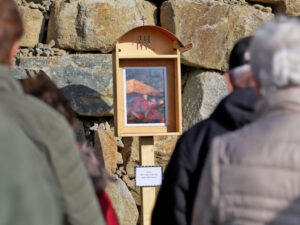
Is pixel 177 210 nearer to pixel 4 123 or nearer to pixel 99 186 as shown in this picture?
pixel 99 186

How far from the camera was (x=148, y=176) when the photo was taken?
3809 millimetres

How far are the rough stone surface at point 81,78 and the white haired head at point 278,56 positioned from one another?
3.53m

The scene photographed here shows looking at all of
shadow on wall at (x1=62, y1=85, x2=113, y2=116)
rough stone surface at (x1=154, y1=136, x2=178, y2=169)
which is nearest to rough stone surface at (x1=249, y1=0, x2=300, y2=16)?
rough stone surface at (x1=154, y1=136, x2=178, y2=169)

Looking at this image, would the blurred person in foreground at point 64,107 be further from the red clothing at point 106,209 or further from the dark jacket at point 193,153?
the dark jacket at point 193,153

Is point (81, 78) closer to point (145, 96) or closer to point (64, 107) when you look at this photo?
point (145, 96)

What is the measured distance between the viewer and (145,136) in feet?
13.0

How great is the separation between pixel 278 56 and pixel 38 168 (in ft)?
2.10

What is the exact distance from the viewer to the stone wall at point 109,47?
4.93 meters

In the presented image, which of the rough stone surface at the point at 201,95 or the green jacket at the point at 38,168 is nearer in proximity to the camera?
the green jacket at the point at 38,168

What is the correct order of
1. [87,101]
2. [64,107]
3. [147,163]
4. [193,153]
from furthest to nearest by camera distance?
[87,101] → [147,163] → [193,153] → [64,107]

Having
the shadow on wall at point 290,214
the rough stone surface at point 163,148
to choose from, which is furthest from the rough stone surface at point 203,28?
the shadow on wall at point 290,214

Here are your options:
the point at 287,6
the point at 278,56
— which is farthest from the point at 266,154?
the point at 287,6

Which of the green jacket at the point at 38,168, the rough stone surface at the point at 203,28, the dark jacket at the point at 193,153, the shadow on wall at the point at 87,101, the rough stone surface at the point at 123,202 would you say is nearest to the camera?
the green jacket at the point at 38,168

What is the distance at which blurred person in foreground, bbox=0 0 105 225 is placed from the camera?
131 cm
